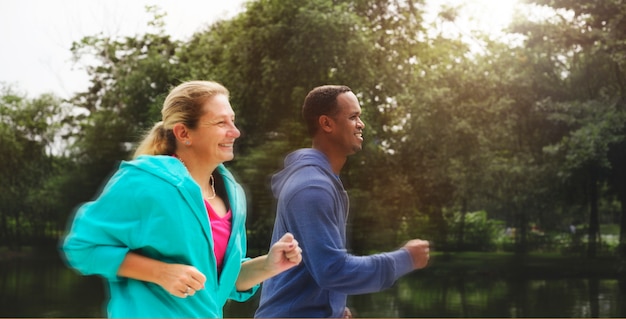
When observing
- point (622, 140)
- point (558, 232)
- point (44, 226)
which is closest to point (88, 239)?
point (622, 140)

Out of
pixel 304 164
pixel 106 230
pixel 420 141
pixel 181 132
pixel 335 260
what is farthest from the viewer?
pixel 420 141

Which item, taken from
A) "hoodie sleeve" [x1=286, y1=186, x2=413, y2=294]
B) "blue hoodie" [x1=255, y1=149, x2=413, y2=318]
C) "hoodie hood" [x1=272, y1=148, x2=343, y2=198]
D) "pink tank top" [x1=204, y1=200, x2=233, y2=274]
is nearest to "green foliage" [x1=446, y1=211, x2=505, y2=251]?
"hoodie hood" [x1=272, y1=148, x2=343, y2=198]

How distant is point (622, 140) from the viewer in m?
21.0

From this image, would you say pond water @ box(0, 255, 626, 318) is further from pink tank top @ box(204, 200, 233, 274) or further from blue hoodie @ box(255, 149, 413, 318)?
pink tank top @ box(204, 200, 233, 274)

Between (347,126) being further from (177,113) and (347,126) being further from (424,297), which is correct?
(424,297)

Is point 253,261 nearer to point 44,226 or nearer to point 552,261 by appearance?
point 552,261

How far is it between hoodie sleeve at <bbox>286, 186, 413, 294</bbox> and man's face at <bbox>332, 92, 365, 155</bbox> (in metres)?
0.33

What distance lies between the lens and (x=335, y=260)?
110 inches

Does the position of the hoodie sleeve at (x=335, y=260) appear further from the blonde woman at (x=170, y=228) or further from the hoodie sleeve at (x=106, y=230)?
the hoodie sleeve at (x=106, y=230)

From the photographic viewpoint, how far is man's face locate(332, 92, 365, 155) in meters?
3.11

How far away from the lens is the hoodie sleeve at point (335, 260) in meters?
2.81

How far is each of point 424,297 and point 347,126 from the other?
2106cm

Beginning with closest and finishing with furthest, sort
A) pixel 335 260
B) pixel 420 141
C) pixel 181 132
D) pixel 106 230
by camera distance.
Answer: pixel 106 230
pixel 181 132
pixel 335 260
pixel 420 141

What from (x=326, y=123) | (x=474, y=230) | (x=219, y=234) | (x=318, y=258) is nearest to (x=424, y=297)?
(x=474, y=230)
